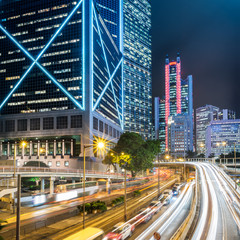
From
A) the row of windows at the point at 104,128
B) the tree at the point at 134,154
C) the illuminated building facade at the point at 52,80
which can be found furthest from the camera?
the row of windows at the point at 104,128

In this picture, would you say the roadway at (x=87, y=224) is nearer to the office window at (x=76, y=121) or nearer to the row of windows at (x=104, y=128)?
the office window at (x=76, y=121)

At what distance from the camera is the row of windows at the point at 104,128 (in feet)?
379

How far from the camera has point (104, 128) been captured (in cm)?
12900

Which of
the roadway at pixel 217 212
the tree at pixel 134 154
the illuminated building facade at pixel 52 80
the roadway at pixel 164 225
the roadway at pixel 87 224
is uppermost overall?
the illuminated building facade at pixel 52 80

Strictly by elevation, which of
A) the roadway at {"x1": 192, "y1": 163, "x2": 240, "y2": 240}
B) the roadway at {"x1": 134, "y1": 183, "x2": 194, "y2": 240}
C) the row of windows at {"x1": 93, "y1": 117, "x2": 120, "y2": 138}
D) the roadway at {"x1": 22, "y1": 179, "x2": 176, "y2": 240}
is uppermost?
the row of windows at {"x1": 93, "y1": 117, "x2": 120, "y2": 138}

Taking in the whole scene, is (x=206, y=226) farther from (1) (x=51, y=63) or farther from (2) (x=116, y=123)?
(2) (x=116, y=123)

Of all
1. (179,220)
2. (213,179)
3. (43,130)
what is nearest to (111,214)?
(179,220)

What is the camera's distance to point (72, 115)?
111 m

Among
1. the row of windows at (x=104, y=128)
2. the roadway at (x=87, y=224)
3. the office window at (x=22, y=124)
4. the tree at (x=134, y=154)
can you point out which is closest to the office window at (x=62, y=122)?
the row of windows at (x=104, y=128)

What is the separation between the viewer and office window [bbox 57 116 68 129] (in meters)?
112

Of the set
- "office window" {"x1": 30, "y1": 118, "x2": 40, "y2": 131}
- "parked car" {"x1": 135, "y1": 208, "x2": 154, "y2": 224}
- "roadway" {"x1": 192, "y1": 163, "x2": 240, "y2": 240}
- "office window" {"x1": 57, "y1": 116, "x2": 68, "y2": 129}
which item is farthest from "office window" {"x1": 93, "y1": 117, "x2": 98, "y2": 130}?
"parked car" {"x1": 135, "y1": 208, "x2": 154, "y2": 224}

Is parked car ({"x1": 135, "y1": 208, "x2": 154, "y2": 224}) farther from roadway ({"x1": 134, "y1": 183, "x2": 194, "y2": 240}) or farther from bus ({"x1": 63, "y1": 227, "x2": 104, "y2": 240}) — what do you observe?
bus ({"x1": 63, "y1": 227, "x2": 104, "y2": 240})

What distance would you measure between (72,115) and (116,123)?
5043cm

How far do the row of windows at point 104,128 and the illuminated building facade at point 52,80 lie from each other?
49 centimetres
